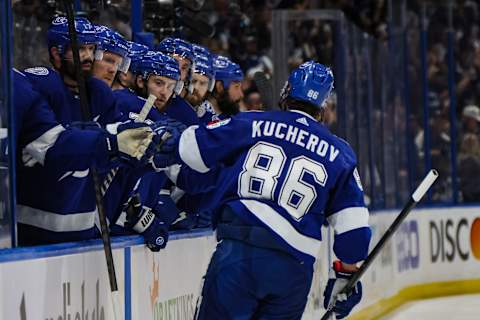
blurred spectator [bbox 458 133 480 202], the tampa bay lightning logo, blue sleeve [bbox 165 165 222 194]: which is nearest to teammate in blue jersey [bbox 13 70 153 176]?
the tampa bay lightning logo

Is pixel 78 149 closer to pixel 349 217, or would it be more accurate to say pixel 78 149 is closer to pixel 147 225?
pixel 147 225

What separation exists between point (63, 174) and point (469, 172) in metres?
7.26

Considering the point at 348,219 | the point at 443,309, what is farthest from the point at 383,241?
the point at 443,309

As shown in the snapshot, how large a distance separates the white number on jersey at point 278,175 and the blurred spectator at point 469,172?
714 cm

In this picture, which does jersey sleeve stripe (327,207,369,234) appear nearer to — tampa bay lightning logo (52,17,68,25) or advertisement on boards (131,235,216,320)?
advertisement on boards (131,235,216,320)

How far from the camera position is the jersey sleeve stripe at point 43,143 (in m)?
4.34

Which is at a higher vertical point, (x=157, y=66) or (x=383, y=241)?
(x=157, y=66)

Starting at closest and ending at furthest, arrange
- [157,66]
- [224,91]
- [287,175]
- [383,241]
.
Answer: [287,175] → [383,241] → [157,66] → [224,91]

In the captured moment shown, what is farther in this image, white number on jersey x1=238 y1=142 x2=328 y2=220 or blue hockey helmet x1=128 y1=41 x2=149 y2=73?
blue hockey helmet x1=128 y1=41 x2=149 y2=73

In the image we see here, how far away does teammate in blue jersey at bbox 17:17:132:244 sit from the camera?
4.53 m

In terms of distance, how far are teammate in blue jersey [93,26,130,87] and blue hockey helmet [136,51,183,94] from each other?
21 centimetres

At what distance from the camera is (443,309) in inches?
388

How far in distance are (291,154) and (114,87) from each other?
167 cm

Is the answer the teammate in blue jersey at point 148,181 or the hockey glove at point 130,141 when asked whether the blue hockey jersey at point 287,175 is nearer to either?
the hockey glove at point 130,141
